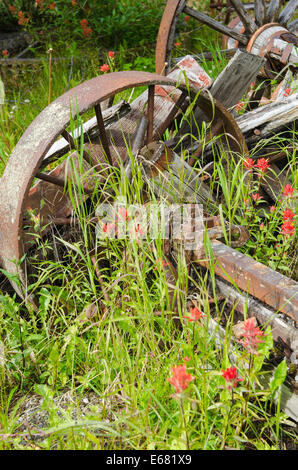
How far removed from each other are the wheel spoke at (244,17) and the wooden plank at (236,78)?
5.42 ft

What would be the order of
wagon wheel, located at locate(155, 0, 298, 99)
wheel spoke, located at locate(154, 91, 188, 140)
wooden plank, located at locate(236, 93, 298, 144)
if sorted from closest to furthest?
wheel spoke, located at locate(154, 91, 188, 140), wooden plank, located at locate(236, 93, 298, 144), wagon wheel, located at locate(155, 0, 298, 99)

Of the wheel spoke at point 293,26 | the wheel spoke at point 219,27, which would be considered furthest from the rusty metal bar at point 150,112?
the wheel spoke at point 293,26

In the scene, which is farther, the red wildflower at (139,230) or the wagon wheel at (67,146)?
the wagon wheel at (67,146)

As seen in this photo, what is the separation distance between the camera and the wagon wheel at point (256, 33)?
13.2 feet

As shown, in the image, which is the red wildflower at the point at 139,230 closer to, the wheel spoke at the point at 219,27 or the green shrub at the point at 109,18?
the wheel spoke at the point at 219,27

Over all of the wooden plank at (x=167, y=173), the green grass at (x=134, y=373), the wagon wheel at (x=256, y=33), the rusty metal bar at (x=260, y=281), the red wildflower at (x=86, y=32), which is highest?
the red wildflower at (x=86, y=32)

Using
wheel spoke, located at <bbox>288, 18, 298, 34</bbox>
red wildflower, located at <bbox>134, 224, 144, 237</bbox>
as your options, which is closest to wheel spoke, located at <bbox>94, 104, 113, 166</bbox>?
red wildflower, located at <bbox>134, 224, 144, 237</bbox>

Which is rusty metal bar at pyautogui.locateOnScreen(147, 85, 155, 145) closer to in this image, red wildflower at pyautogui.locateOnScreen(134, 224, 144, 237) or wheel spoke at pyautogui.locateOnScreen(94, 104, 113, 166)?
wheel spoke at pyautogui.locateOnScreen(94, 104, 113, 166)

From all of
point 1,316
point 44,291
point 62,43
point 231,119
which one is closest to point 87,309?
point 44,291

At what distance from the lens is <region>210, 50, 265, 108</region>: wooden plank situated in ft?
10.0

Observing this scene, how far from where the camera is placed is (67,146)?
8.71 feet

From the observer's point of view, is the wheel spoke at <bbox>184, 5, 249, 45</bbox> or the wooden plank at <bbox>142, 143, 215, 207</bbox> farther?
the wheel spoke at <bbox>184, 5, 249, 45</bbox>

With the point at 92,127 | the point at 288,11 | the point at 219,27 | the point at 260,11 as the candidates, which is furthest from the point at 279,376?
the point at 288,11

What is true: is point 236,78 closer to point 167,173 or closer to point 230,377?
point 167,173
